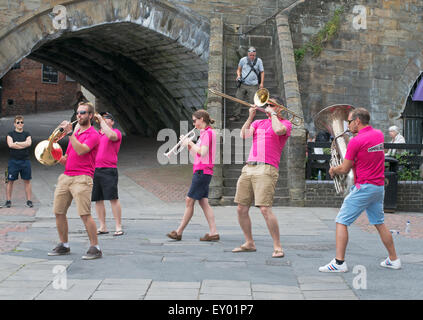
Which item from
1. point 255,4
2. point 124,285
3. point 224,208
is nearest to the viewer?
point 124,285

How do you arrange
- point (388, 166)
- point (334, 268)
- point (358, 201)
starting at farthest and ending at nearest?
point (388, 166) < point (358, 201) < point (334, 268)

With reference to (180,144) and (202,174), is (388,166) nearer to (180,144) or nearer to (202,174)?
(202,174)

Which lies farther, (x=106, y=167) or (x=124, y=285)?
(x=106, y=167)

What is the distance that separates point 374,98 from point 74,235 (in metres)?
12.0

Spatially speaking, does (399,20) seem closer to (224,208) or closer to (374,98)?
(374,98)

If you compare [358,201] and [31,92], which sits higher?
[31,92]

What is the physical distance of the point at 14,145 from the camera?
37.5 ft

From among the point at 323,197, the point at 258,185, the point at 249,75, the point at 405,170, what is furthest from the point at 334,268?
Result: the point at 249,75

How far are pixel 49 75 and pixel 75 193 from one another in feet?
111

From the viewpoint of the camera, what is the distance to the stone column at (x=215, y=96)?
12.6m

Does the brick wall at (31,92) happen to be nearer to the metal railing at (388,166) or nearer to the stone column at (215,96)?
the stone column at (215,96)

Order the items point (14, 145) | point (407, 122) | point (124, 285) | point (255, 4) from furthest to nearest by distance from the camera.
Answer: point (407, 122) < point (255, 4) < point (14, 145) < point (124, 285)

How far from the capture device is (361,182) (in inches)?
268

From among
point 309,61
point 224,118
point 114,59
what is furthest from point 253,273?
point 114,59
